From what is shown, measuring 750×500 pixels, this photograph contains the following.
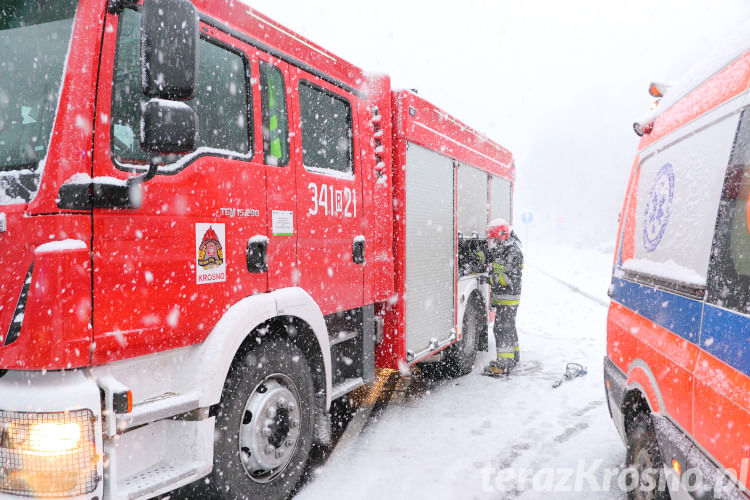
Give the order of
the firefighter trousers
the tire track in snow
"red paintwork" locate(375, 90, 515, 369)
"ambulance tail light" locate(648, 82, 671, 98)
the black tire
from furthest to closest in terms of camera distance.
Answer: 1. the tire track in snow
2. the firefighter trousers
3. the black tire
4. "red paintwork" locate(375, 90, 515, 369)
5. "ambulance tail light" locate(648, 82, 671, 98)

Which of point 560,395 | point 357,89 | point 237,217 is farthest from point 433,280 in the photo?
point 237,217

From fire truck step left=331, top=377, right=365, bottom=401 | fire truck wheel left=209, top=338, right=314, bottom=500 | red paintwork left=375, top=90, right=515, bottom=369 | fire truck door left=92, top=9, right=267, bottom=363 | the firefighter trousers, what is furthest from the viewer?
the firefighter trousers

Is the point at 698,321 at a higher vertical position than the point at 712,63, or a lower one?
lower

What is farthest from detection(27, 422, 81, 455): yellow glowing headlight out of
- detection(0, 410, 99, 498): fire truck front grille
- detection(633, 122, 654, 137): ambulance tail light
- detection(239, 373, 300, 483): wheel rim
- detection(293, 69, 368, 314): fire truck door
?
detection(633, 122, 654, 137): ambulance tail light

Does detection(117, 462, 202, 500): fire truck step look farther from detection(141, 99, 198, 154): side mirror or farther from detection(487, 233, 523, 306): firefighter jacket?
detection(487, 233, 523, 306): firefighter jacket

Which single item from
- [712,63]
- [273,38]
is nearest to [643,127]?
[712,63]

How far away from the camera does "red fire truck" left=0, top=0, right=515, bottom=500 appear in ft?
7.39

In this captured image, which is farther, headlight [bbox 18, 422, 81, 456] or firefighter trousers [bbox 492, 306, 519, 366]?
firefighter trousers [bbox 492, 306, 519, 366]

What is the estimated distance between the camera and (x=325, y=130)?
4.09 metres

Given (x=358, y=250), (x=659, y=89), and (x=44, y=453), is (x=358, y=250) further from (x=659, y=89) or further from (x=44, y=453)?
(x=44, y=453)

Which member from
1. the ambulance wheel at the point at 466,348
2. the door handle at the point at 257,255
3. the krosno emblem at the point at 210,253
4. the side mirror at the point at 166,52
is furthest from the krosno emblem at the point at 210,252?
the ambulance wheel at the point at 466,348

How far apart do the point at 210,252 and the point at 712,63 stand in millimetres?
2415

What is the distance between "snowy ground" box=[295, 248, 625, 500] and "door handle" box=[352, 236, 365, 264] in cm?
140

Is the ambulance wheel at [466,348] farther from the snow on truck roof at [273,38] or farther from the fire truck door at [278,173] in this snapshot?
the fire truck door at [278,173]
